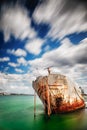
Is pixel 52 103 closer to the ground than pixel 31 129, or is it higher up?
higher up

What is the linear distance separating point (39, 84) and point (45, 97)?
100 cm

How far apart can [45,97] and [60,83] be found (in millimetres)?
1363

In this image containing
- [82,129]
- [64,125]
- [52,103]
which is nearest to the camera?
[82,129]

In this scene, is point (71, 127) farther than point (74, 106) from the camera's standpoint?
No

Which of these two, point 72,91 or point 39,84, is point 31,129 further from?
point 72,91

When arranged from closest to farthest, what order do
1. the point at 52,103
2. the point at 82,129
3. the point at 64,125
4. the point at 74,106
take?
the point at 82,129
the point at 64,125
the point at 52,103
the point at 74,106

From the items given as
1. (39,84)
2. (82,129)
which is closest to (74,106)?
(39,84)

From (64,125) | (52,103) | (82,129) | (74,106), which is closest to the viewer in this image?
(82,129)

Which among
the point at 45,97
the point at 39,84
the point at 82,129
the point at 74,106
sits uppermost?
the point at 39,84

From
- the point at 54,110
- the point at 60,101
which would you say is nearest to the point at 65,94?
the point at 60,101

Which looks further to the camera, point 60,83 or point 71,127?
point 60,83

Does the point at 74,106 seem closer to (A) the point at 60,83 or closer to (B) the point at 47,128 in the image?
(A) the point at 60,83

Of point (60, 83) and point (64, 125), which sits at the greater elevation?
point (60, 83)

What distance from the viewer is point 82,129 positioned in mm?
7332
